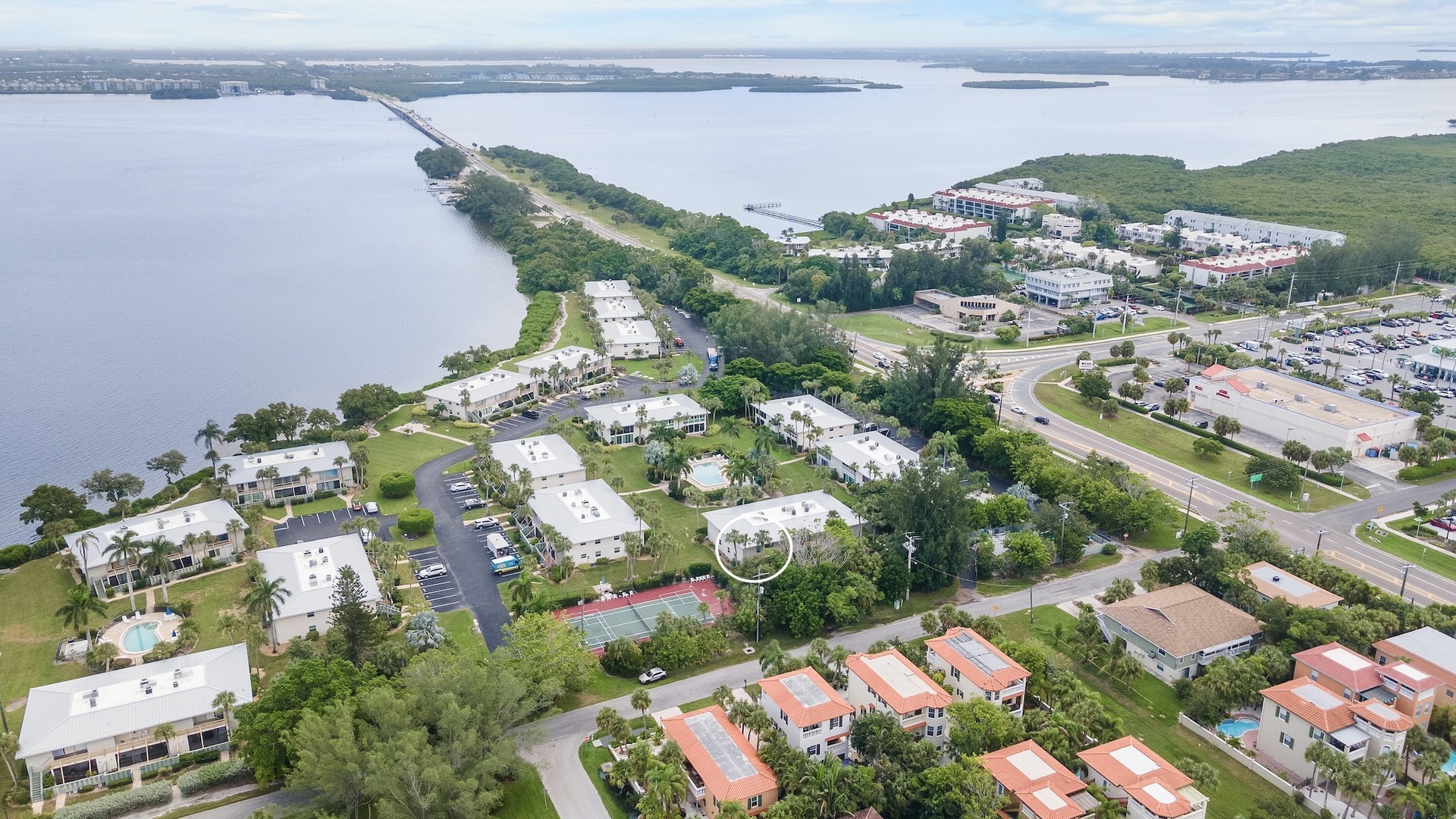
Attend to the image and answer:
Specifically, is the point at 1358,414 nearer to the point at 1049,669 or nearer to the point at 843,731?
the point at 1049,669

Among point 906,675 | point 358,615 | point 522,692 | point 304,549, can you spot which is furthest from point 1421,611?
point 304,549

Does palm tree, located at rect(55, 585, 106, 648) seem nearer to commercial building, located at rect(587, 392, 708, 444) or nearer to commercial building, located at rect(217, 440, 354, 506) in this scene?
commercial building, located at rect(217, 440, 354, 506)

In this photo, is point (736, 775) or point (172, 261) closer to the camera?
point (736, 775)

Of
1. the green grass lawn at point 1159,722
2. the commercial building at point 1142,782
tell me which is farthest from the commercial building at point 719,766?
the green grass lawn at point 1159,722

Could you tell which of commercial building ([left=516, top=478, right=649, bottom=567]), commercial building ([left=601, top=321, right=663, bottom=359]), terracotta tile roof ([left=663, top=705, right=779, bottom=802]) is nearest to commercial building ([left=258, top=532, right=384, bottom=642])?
commercial building ([left=516, top=478, right=649, bottom=567])

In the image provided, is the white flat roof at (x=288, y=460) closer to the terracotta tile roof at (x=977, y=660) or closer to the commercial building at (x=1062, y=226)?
the terracotta tile roof at (x=977, y=660)

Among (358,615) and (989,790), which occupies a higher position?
(358,615)
